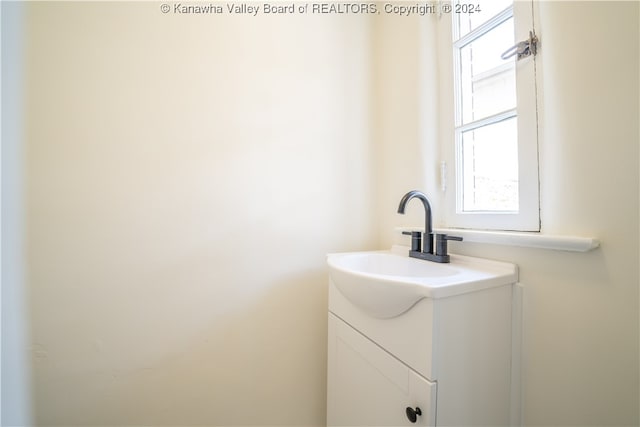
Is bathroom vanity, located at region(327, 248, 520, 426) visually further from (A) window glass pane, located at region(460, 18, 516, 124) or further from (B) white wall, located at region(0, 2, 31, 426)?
(B) white wall, located at region(0, 2, 31, 426)

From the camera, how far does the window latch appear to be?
0.64 m

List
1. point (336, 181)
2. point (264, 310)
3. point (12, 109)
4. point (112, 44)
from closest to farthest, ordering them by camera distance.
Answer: point (12, 109) → point (112, 44) → point (264, 310) → point (336, 181)

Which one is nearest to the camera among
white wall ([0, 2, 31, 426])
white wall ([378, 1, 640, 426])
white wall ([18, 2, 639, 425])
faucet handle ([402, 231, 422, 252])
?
white wall ([378, 1, 640, 426])

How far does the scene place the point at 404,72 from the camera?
103 centimetres

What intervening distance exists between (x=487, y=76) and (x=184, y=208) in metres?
1.25

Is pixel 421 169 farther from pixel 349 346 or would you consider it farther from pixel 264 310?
pixel 264 310

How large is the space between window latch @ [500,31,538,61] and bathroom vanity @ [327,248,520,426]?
2.00 feet

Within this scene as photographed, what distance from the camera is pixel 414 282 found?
1.69ft

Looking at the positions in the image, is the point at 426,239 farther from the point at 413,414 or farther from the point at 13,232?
the point at 13,232

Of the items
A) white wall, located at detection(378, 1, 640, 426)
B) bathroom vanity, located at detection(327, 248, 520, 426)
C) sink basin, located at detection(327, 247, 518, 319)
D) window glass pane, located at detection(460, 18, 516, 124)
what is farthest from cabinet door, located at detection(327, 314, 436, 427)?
window glass pane, located at detection(460, 18, 516, 124)

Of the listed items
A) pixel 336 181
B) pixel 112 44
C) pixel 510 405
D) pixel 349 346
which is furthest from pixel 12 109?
pixel 510 405

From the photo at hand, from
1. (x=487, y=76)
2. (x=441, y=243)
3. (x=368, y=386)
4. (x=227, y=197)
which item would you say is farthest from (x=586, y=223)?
(x=227, y=197)

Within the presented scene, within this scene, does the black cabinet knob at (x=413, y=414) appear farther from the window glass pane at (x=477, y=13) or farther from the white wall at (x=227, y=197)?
the window glass pane at (x=477, y=13)

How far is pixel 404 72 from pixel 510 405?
4.07 feet
